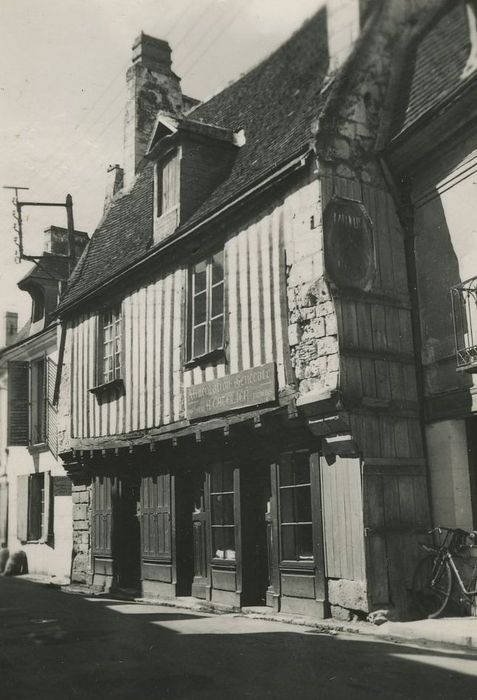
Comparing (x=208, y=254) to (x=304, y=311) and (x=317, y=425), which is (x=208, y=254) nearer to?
(x=304, y=311)

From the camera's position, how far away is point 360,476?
314 inches

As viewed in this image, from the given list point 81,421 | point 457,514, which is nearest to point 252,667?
point 457,514

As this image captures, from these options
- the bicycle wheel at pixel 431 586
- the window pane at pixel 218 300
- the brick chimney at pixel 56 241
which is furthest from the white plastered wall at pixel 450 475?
the brick chimney at pixel 56 241

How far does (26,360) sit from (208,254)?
9.04 meters

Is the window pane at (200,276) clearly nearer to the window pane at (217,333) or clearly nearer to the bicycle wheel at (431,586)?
the window pane at (217,333)

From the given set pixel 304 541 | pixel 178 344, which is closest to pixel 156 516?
pixel 178 344

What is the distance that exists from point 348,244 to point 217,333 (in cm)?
246

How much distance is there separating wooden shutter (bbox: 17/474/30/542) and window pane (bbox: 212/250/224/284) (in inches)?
354

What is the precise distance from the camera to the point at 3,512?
19.0 metres

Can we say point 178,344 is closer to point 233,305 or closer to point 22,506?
point 233,305

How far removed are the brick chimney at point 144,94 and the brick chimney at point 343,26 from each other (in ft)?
22.0

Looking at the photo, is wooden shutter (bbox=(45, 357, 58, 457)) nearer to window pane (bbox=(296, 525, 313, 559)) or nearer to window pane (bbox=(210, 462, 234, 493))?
window pane (bbox=(210, 462, 234, 493))

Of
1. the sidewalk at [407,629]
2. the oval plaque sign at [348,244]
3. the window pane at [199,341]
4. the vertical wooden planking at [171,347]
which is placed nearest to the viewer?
the sidewalk at [407,629]

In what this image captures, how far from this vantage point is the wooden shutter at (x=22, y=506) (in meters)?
17.0
